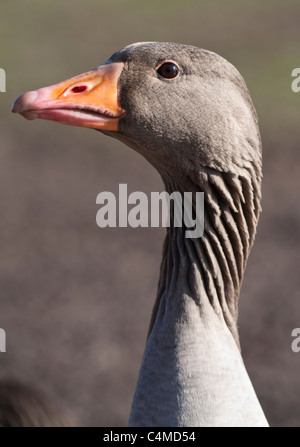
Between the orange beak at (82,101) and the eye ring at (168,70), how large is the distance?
0.54 ft

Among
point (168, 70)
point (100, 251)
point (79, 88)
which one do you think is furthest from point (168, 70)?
point (100, 251)

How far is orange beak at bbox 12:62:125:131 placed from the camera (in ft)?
8.38

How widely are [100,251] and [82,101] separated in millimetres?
6115

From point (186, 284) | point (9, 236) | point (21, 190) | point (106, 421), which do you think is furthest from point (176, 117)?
point (21, 190)

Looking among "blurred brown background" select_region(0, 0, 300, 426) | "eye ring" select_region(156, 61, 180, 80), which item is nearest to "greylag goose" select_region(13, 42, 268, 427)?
"eye ring" select_region(156, 61, 180, 80)

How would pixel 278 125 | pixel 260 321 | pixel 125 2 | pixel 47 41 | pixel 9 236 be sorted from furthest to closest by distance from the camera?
pixel 125 2 → pixel 47 41 → pixel 278 125 → pixel 9 236 → pixel 260 321

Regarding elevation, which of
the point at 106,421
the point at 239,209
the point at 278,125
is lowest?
the point at 106,421

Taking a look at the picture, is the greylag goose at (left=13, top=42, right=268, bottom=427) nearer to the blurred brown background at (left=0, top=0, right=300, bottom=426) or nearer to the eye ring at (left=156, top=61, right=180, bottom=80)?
the eye ring at (left=156, top=61, right=180, bottom=80)

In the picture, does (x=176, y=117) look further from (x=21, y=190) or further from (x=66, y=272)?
(x=21, y=190)

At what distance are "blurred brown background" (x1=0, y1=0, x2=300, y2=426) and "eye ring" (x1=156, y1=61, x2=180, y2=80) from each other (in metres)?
4.06

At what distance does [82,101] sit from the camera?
2633mm

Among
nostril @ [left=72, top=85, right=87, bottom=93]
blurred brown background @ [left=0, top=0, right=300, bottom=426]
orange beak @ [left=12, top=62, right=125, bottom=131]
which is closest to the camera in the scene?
orange beak @ [left=12, top=62, right=125, bottom=131]

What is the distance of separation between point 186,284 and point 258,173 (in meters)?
0.57

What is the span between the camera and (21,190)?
10.2 meters
